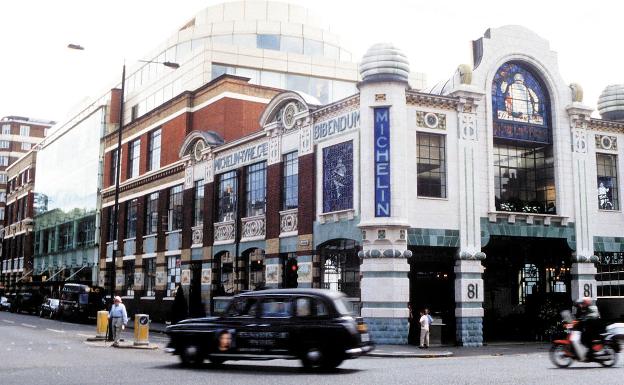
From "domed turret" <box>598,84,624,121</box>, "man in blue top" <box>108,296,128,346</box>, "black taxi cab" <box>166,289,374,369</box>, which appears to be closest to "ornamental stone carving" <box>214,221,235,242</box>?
"man in blue top" <box>108,296,128,346</box>

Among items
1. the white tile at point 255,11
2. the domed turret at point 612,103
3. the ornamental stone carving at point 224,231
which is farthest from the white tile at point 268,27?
the domed turret at point 612,103

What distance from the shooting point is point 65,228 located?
194 ft

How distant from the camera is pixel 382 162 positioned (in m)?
25.5

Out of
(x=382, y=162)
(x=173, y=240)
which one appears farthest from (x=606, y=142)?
(x=173, y=240)

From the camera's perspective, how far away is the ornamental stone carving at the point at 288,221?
3012 centimetres

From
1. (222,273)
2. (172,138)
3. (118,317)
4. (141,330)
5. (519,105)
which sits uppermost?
(172,138)

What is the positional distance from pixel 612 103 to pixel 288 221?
14.9m

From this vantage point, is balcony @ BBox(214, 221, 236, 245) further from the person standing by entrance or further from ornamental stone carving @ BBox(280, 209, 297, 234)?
the person standing by entrance

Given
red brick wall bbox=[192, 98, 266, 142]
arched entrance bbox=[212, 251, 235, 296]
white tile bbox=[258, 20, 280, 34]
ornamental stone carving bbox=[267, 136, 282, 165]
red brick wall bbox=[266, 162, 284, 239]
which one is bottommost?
arched entrance bbox=[212, 251, 235, 296]

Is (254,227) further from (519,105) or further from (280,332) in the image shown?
(280,332)

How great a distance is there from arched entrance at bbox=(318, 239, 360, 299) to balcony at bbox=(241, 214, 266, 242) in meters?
4.45

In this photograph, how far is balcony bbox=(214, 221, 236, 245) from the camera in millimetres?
34312

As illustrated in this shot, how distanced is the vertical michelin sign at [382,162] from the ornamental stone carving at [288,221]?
5.68m

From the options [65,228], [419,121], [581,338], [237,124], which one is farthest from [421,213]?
[65,228]
